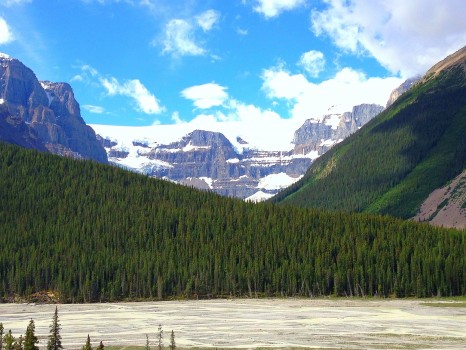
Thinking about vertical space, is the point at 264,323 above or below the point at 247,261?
below

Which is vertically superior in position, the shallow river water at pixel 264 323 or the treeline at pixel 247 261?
the treeline at pixel 247 261

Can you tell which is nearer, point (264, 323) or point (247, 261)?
point (264, 323)

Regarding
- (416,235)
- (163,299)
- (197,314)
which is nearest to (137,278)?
(163,299)

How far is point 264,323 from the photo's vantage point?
322 ft

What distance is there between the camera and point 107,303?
151 meters

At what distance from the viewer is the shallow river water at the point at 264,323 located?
78.8m

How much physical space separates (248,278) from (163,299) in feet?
73.8

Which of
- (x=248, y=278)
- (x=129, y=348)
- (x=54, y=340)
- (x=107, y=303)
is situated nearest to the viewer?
(x=54, y=340)

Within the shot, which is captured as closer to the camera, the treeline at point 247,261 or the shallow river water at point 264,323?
the shallow river water at point 264,323

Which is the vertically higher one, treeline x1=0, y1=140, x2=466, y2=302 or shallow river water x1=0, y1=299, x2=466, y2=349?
treeline x1=0, y1=140, x2=466, y2=302

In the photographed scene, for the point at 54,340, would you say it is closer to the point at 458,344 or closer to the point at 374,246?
the point at 458,344

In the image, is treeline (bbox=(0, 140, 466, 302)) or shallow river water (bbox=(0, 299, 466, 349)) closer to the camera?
shallow river water (bbox=(0, 299, 466, 349))

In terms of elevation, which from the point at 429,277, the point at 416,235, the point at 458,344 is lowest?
the point at 458,344

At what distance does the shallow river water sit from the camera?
258 ft
